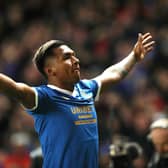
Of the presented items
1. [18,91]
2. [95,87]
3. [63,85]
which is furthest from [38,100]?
[95,87]

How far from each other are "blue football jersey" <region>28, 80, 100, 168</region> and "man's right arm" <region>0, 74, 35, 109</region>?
0.06 meters

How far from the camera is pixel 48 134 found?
5.43 meters

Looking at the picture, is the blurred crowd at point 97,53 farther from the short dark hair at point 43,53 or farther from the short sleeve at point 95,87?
the short dark hair at point 43,53

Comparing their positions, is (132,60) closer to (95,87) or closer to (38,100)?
(95,87)

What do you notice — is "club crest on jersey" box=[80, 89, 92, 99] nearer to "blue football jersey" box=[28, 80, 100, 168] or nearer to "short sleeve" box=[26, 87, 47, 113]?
"blue football jersey" box=[28, 80, 100, 168]

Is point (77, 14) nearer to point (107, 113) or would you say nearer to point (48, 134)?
point (107, 113)

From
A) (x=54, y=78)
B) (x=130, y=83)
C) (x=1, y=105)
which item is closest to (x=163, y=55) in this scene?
(x=130, y=83)

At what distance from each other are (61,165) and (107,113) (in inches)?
181

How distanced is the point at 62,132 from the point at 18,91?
0.46 m

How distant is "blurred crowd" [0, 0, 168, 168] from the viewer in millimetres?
9383

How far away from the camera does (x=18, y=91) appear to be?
5.17 metres

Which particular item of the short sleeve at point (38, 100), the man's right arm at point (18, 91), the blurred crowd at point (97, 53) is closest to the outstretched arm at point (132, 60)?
the short sleeve at point (38, 100)

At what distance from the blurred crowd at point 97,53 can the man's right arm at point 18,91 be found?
3097 millimetres

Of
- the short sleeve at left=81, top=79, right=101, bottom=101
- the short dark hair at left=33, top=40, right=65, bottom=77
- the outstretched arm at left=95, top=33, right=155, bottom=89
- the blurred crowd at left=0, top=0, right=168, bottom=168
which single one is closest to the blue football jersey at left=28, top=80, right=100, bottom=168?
the short dark hair at left=33, top=40, right=65, bottom=77
